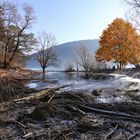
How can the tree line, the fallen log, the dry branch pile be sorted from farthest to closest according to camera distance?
the tree line
the fallen log
the dry branch pile

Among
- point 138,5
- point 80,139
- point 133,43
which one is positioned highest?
point 138,5

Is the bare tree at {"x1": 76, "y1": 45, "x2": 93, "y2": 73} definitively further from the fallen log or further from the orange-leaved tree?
the fallen log

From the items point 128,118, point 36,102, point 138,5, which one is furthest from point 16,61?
point 128,118

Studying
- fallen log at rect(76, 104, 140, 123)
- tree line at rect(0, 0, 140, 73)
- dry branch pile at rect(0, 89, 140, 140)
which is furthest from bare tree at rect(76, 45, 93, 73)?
fallen log at rect(76, 104, 140, 123)

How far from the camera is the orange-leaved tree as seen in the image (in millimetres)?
50594

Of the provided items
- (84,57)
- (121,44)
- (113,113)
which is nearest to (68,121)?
(113,113)

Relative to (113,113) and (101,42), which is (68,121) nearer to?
(113,113)

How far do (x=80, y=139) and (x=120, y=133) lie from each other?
110 centimetres

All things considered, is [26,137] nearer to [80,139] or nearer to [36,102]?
[80,139]

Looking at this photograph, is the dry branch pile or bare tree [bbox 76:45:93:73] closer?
the dry branch pile

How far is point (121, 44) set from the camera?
5097 centimetres

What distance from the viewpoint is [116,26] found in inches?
2085

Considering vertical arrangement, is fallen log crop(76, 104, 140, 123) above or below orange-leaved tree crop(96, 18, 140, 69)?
below

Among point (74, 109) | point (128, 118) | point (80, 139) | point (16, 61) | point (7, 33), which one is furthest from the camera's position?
point (16, 61)
